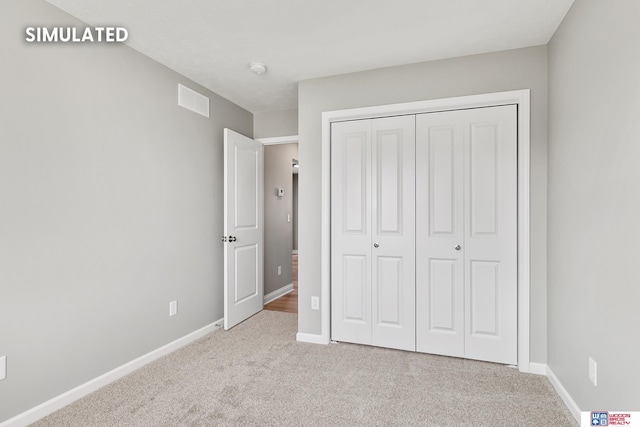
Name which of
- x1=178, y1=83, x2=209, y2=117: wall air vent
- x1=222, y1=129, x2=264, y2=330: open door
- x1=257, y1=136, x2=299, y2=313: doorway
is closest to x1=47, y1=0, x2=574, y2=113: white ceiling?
x1=178, y1=83, x2=209, y2=117: wall air vent

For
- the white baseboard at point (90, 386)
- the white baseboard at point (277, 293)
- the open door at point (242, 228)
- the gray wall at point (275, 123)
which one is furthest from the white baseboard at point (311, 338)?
the gray wall at point (275, 123)

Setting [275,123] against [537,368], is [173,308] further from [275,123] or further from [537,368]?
[537,368]

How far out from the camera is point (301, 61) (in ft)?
8.80

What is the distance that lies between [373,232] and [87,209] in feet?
6.89

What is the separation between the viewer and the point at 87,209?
2.15 meters

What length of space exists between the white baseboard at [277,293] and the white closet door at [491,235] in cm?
266

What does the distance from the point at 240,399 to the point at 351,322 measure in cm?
120

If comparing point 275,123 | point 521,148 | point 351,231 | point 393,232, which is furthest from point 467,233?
point 275,123

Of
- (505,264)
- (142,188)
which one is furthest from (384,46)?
(142,188)

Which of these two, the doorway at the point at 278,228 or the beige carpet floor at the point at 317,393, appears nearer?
the beige carpet floor at the point at 317,393

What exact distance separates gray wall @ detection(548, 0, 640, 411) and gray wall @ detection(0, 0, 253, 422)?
288 cm

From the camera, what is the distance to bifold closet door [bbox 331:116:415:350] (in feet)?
9.04

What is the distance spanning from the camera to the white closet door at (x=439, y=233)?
261 cm

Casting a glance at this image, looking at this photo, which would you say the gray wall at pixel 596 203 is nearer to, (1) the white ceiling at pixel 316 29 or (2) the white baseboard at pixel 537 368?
(2) the white baseboard at pixel 537 368
